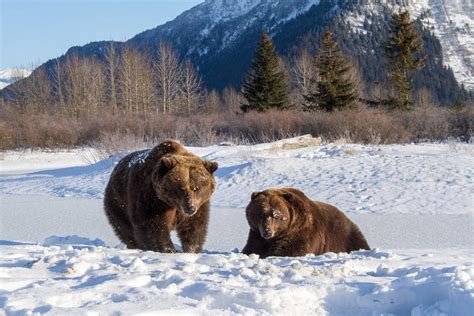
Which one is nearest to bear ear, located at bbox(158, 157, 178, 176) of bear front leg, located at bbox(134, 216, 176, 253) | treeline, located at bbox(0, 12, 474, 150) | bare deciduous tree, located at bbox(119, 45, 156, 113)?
bear front leg, located at bbox(134, 216, 176, 253)

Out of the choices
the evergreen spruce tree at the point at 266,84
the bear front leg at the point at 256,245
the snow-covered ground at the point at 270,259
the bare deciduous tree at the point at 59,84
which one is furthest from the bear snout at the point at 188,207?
the bare deciduous tree at the point at 59,84

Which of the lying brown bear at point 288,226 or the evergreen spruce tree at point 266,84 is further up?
the evergreen spruce tree at point 266,84

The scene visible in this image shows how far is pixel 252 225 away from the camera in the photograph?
5465 mm

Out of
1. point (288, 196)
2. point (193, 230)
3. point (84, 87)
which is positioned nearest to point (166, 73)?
point (84, 87)

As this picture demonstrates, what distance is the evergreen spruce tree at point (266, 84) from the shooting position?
121 feet

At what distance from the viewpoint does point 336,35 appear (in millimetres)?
109375

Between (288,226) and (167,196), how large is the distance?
1284 millimetres

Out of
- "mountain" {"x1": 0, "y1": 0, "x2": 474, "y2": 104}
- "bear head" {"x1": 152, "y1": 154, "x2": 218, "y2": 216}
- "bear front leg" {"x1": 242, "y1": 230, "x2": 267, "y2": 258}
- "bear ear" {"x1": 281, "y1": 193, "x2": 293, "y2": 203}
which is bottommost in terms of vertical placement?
"bear front leg" {"x1": 242, "y1": 230, "x2": 267, "y2": 258}

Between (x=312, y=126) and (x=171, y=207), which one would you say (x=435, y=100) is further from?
(x=171, y=207)

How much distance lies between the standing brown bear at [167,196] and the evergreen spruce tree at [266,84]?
3142 cm

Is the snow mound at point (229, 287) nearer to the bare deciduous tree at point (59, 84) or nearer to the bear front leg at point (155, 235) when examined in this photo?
the bear front leg at point (155, 235)

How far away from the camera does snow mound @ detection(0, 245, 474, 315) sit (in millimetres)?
2768

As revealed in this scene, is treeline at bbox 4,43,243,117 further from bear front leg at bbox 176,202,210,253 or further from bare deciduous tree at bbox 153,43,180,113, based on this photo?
bear front leg at bbox 176,202,210,253

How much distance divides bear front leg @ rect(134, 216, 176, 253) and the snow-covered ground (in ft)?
1.49
